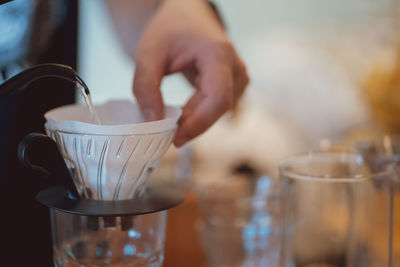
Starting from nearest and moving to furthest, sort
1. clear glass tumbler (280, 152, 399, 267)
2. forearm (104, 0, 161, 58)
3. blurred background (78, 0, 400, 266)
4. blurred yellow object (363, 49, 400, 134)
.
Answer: clear glass tumbler (280, 152, 399, 267), forearm (104, 0, 161, 58), blurred yellow object (363, 49, 400, 134), blurred background (78, 0, 400, 266)

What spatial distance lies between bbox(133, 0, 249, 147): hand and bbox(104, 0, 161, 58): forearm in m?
0.14

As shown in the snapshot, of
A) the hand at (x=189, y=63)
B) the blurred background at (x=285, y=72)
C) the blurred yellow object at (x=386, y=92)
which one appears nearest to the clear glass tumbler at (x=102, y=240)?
the hand at (x=189, y=63)

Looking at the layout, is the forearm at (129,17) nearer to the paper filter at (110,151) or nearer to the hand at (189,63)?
the hand at (189,63)

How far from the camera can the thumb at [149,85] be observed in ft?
1.28

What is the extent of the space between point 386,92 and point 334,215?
117 centimetres

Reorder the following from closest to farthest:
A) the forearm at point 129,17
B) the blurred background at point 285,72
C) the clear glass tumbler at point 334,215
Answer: the clear glass tumbler at point 334,215 < the forearm at point 129,17 < the blurred background at point 285,72

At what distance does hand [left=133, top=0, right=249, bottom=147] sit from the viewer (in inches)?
16.0

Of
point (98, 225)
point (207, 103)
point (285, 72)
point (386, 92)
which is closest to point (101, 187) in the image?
point (98, 225)

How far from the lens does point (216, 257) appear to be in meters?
0.58

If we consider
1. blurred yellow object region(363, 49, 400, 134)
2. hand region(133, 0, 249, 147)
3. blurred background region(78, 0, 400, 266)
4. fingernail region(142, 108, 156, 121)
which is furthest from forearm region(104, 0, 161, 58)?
blurred background region(78, 0, 400, 266)

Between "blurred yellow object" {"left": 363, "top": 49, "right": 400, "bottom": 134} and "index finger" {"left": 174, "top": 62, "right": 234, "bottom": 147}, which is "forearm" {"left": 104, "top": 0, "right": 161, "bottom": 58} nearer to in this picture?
"index finger" {"left": 174, "top": 62, "right": 234, "bottom": 147}

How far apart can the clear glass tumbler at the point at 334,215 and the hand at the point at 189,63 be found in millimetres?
92

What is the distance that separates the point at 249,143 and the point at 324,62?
0.51 meters

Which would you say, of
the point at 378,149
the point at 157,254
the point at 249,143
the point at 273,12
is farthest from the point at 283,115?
the point at 157,254
